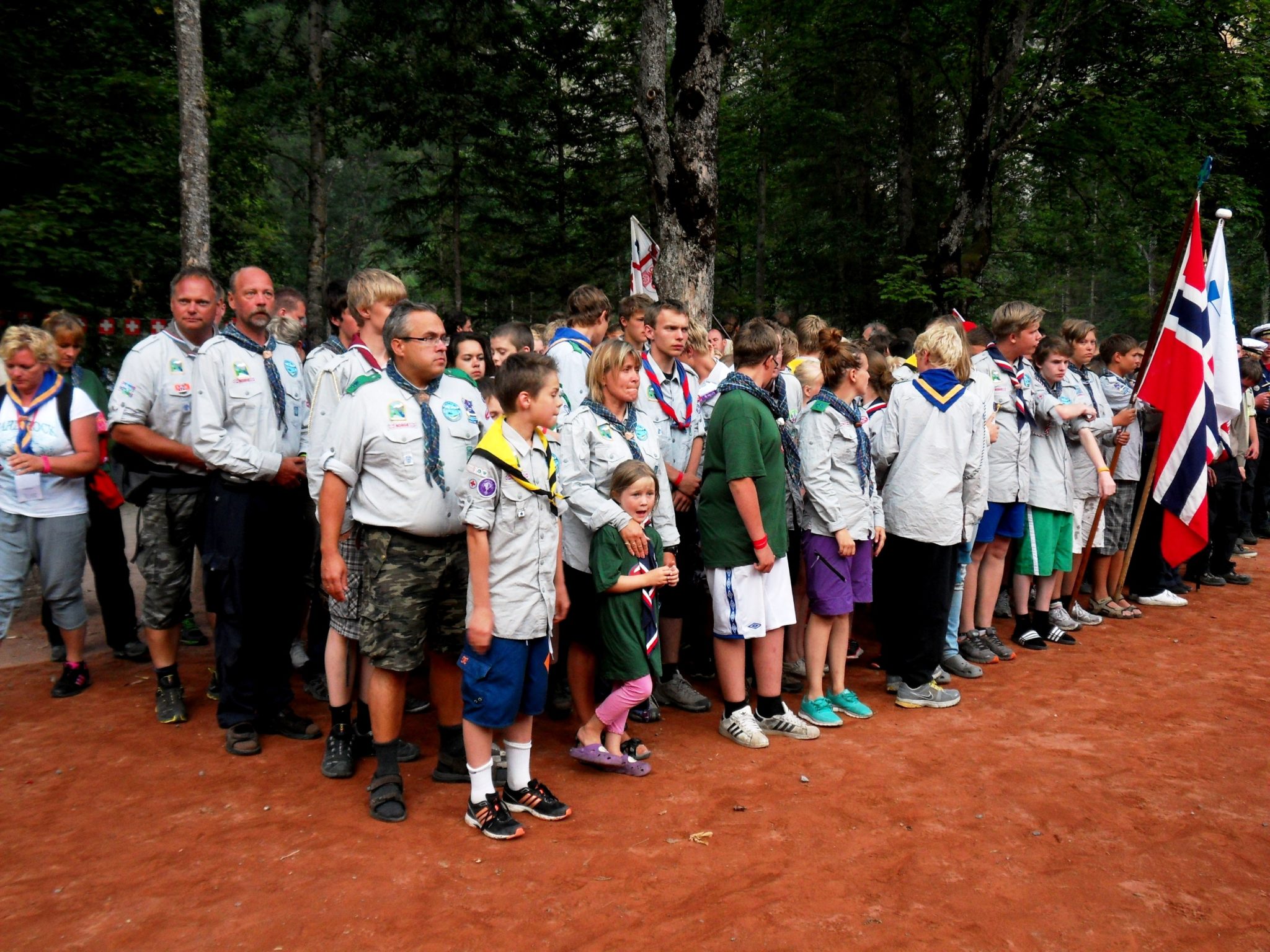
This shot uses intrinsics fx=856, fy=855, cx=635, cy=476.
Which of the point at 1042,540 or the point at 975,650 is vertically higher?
the point at 1042,540

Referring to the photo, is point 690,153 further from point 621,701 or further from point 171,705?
point 171,705

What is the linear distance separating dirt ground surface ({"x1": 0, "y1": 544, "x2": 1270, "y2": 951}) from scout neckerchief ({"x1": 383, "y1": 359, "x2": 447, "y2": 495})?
5.06ft

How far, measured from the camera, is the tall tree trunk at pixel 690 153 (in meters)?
8.13

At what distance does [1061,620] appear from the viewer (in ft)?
22.5

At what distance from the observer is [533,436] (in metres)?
3.84

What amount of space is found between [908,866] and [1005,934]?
484mm

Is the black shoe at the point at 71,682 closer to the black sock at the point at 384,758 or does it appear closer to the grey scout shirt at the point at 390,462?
the black sock at the point at 384,758

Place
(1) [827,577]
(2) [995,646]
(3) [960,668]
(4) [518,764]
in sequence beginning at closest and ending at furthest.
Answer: (4) [518,764] < (1) [827,577] < (3) [960,668] < (2) [995,646]

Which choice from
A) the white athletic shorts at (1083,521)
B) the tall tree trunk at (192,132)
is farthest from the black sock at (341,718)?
the tall tree trunk at (192,132)

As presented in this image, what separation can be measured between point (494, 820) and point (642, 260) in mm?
5747

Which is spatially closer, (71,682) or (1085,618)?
(71,682)

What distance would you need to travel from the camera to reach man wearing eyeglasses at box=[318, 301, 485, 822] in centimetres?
378

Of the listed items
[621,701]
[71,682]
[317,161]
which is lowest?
[71,682]

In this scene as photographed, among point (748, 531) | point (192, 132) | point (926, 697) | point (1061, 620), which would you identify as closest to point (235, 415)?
point (748, 531)
